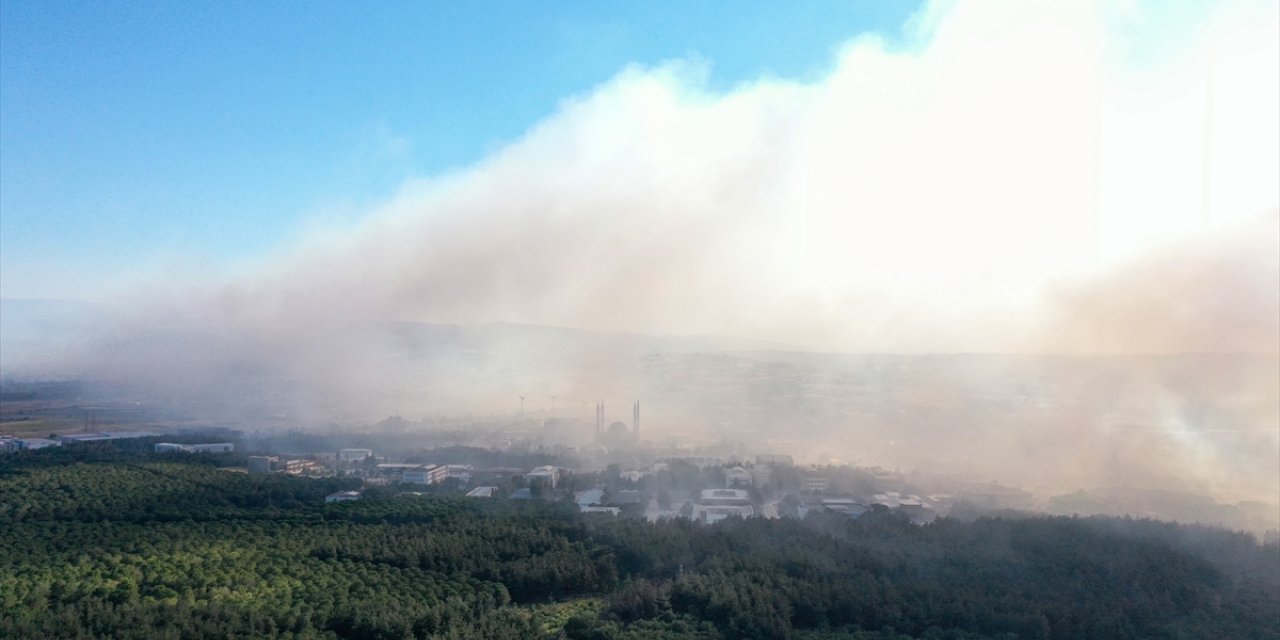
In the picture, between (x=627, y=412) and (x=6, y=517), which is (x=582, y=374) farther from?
(x=6, y=517)

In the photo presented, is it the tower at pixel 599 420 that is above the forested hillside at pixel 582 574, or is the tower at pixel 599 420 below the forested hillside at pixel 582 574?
above

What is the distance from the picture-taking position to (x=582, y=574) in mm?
13711

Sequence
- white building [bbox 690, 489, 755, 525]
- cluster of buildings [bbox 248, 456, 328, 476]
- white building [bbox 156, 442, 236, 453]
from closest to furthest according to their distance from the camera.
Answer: white building [bbox 690, 489, 755, 525] < cluster of buildings [bbox 248, 456, 328, 476] < white building [bbox 156, 442, 236, 453]

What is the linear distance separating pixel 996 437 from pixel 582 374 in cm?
2556

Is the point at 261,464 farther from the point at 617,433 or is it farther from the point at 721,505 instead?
the point at 721,505

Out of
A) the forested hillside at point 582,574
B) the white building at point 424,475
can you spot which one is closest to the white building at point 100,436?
the white building at point 424,475

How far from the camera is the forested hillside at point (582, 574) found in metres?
10.9

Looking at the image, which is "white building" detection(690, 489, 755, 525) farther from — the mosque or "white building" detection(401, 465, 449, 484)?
the mosque

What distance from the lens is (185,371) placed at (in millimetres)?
47625

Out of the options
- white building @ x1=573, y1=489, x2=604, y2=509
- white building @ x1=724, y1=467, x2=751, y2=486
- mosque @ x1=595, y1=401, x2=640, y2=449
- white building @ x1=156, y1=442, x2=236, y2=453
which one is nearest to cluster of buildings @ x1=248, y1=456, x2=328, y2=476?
white building @ x1=156, y1=442, x2=236, y2=453

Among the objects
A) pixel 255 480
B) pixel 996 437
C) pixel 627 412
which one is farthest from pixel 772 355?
pixel 255 480

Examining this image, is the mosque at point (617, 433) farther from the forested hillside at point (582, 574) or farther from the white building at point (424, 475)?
the forested hillside at point (582, 574)

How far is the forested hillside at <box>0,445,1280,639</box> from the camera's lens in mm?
10867

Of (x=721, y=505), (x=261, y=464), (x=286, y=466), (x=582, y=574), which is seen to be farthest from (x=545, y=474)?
(x=582, y=574)
